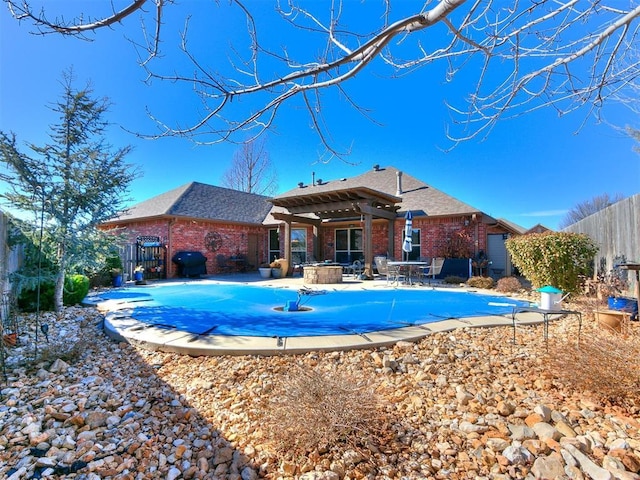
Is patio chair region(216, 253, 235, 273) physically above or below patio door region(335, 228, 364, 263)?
below

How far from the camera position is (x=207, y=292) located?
10.0 meters

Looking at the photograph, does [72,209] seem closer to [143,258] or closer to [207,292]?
[207,292]

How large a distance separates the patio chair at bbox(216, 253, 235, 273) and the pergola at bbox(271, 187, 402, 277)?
156 inches

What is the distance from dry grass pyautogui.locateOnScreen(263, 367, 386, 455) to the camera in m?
2.26

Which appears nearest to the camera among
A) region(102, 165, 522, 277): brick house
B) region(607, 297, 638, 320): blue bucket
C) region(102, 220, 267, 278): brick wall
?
region(607, 297, 638, 320): blue bucket

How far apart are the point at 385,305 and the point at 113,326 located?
555 cm

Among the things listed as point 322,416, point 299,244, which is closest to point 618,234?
point 322,416

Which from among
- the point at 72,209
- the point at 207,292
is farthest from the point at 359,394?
the point at 207,292

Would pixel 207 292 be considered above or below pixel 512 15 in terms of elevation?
below

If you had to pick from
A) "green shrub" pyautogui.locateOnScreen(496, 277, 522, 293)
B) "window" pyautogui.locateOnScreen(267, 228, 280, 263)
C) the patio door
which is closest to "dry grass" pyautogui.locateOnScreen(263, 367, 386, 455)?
"green shrub" pyautogui.locateOnScreen(496, 277, 522, 293)

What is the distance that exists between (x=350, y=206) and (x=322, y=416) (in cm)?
1036

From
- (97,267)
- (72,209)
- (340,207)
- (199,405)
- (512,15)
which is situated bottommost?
(199,405)

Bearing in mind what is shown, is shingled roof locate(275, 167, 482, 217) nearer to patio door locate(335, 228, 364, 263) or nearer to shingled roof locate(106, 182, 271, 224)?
patio door locate(335, 228, 364, 263)

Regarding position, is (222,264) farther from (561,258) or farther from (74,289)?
(561,258)
